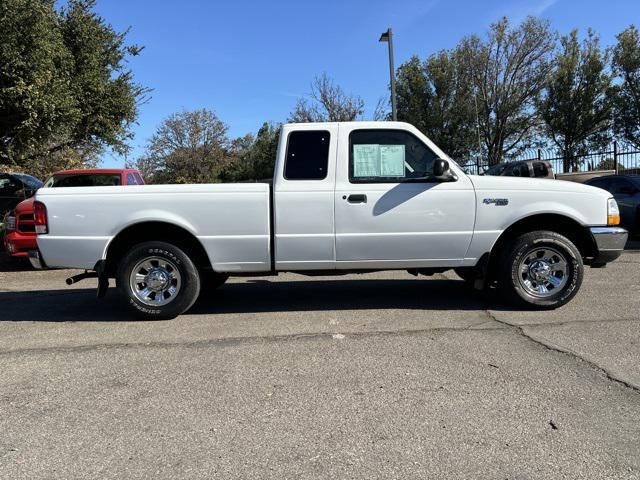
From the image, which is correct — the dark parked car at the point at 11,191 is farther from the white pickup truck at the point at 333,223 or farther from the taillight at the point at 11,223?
the white pickup truck at the point at 333,223

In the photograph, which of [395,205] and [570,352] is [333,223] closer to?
[395,205]

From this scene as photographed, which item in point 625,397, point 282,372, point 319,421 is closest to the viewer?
point 319,421

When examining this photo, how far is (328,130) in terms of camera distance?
19.6 ft

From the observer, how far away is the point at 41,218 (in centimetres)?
572

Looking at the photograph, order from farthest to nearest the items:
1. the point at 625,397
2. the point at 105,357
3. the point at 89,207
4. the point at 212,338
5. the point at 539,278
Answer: the point at 539,278, the point at 89,207, the point at 212,338, the point at 105,357, the point at 625,397

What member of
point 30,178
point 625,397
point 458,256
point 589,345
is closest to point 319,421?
point 625,397

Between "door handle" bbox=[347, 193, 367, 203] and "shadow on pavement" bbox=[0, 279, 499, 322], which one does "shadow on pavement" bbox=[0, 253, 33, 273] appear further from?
"door handle" bbox=[347, 193, 367, 203]

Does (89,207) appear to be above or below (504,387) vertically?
above

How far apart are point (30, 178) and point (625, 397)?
41.1 ft

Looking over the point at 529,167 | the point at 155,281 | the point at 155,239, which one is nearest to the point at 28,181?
the point at 155,239

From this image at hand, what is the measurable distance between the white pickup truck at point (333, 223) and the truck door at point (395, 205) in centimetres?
1

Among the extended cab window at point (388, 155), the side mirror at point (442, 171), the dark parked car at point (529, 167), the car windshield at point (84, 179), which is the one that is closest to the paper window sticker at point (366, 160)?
the extended cab window at point (388, 155)

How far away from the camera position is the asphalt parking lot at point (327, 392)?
292 cm

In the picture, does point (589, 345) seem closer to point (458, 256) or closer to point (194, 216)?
point (458, 256)
